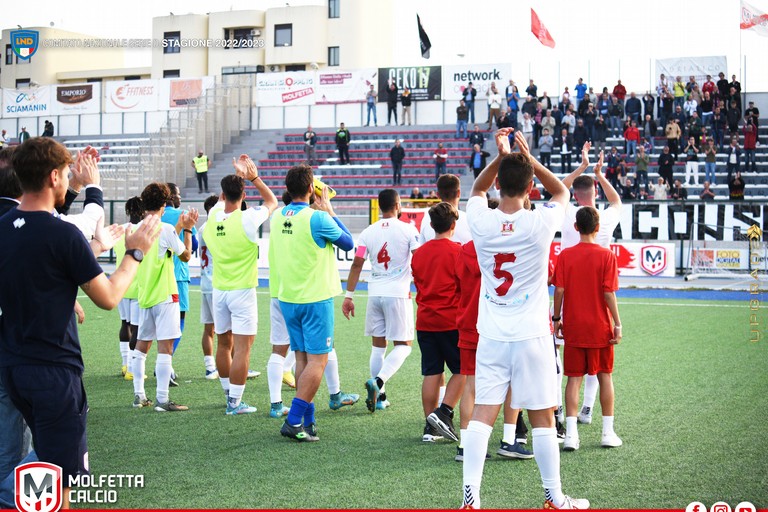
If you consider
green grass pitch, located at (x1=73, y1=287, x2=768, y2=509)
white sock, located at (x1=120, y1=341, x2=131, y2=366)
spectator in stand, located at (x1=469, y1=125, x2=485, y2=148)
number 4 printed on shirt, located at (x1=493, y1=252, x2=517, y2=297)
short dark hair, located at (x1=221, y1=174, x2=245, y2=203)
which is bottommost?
Result: green grass pitch, located at (x1=73, y1=287, x2=768, y2=509)

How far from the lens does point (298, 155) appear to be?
125 ft

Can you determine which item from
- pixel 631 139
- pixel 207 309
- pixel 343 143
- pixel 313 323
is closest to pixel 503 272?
pixel 313 323

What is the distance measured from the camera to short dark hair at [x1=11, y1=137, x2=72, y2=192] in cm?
404

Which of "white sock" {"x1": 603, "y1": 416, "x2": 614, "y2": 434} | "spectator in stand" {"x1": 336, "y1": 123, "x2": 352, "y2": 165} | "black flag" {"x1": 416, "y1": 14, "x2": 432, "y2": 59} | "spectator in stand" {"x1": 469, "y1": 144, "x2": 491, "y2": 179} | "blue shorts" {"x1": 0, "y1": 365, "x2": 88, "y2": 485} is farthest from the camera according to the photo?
"black flag" {"x1": 416, "y1": 14, "x2": 432, "y2": 59}

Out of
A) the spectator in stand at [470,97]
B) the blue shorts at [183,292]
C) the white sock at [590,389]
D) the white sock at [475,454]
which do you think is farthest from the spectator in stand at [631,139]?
the white sock at [475,454]

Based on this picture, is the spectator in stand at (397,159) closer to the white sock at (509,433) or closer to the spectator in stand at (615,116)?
the spectator in stand at (615,116)

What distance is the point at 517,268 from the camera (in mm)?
5020

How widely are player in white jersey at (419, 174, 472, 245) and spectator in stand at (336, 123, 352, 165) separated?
28.0 m

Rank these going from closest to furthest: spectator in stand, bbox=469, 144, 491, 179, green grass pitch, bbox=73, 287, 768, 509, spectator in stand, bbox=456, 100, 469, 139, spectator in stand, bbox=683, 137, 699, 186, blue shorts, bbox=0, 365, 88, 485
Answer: blue shorts, bbox=0, 365, 88, 485 → green grass pitch, bbox=73, 287, 768, 509 → spectator in stand, bbox=683, 137, 699, 186 → spectator in stand, bbox=469, 144, 491, 179 → spectator in stand, bbox=456, 100, 469, 139

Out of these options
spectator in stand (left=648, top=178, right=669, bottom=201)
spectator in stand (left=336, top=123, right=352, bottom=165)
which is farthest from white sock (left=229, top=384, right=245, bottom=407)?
spectator in stand (left=336, top=123, right=352, bottom=165)

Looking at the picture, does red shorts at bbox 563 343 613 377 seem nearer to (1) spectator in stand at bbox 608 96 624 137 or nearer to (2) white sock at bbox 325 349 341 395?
(2) white sock at bbox 325 349 341 395

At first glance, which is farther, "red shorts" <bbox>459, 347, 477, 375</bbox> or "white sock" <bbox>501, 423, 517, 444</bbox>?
"white sock" <bbox>501, 423, 517, 444</bbox>

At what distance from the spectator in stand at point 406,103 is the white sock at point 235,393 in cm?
3041

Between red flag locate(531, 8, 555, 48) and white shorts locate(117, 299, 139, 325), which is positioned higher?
red flag locate(531, 8, 555, 48)
